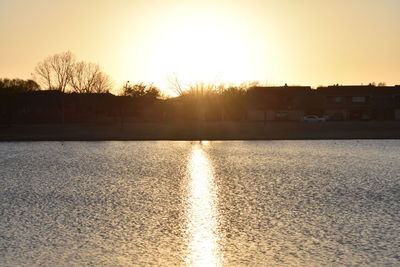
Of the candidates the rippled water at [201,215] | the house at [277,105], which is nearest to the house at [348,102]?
the house at [277,105]

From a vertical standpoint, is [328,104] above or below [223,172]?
above

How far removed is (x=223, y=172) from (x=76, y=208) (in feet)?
37.3

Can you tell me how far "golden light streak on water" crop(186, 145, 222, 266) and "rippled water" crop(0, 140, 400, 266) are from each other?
0.09ft

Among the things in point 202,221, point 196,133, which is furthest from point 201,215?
point 196,133

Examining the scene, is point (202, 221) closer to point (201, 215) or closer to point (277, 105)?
point (201, 215)

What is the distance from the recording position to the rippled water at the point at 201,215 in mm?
10961

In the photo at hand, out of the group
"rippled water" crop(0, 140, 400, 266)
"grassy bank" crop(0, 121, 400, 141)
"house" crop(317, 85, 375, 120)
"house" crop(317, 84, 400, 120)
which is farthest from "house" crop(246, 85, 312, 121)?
"rippled water" crop(0, 140, 400, 266)

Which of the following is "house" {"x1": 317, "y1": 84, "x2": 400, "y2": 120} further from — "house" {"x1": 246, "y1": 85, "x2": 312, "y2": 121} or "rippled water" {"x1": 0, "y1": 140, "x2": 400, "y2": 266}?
"rippled water" {"x1": 0, "y1": 140, "x2": 400, "y2": 266}

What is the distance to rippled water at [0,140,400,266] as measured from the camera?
1096cm

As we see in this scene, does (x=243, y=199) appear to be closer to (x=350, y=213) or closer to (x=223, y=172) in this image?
(x=350, y=213)

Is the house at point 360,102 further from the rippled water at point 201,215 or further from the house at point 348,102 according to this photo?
the rippled water at point 201,215

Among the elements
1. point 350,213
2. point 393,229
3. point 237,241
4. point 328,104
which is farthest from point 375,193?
point 328,104

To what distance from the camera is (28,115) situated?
8438 centimetres

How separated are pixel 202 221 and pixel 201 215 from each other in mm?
876
